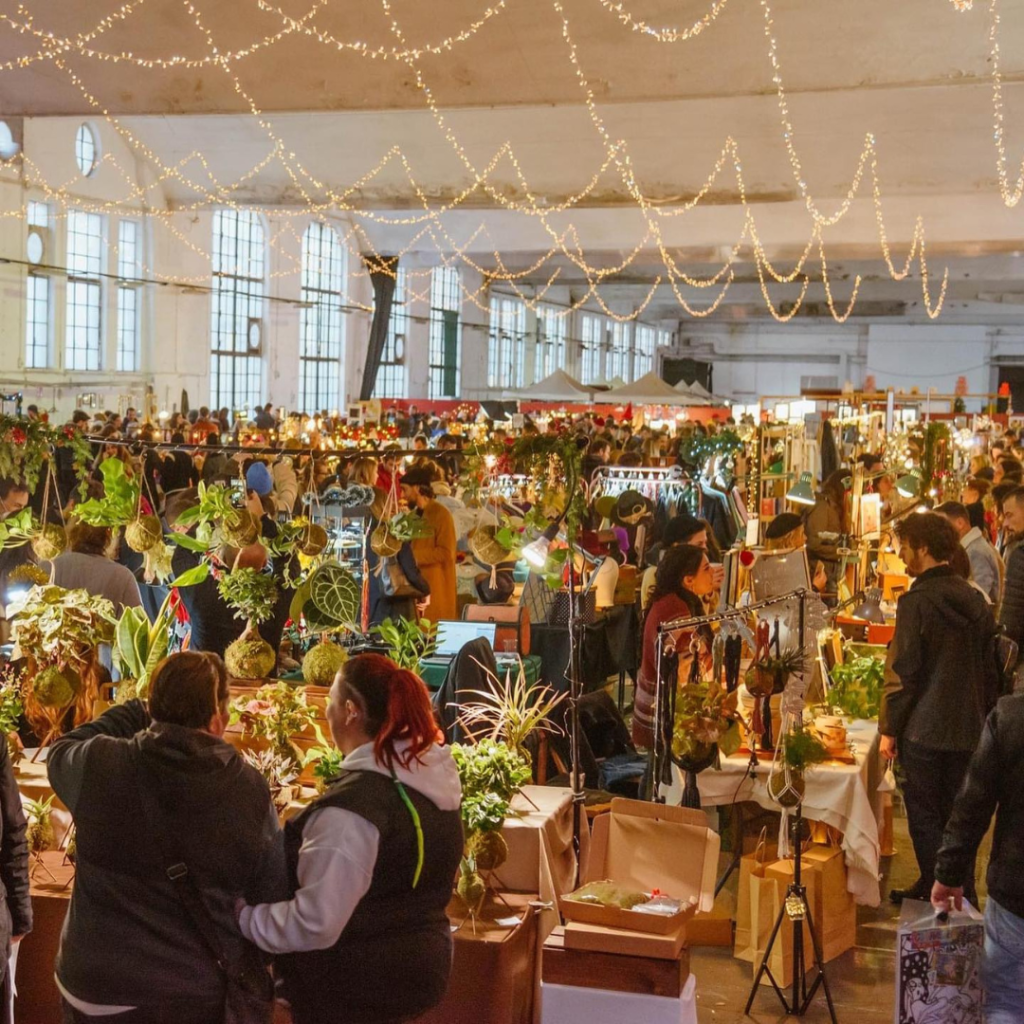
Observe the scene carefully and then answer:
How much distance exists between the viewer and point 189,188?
58.7 ft

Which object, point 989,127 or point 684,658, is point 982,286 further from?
point 684,658

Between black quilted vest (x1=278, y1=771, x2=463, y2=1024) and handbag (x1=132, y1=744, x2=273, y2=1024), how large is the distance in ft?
0.19

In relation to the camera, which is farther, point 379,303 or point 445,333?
point 445,333

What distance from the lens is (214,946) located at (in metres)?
2.28

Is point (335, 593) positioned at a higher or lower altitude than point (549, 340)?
lower

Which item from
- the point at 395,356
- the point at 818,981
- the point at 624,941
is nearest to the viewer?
the point at 624,941

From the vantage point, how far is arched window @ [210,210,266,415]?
20.2 m

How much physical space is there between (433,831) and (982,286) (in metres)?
29.1

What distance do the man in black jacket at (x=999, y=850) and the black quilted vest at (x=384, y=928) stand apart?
1.10 m

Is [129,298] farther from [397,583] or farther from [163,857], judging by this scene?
[163,857]

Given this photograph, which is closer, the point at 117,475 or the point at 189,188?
the point at 117,475

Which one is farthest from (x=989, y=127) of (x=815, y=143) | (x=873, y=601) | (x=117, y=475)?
(x=117, y=475)

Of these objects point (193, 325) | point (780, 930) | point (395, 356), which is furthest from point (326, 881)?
point (395, 356)

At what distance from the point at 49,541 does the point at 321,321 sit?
1926cm
